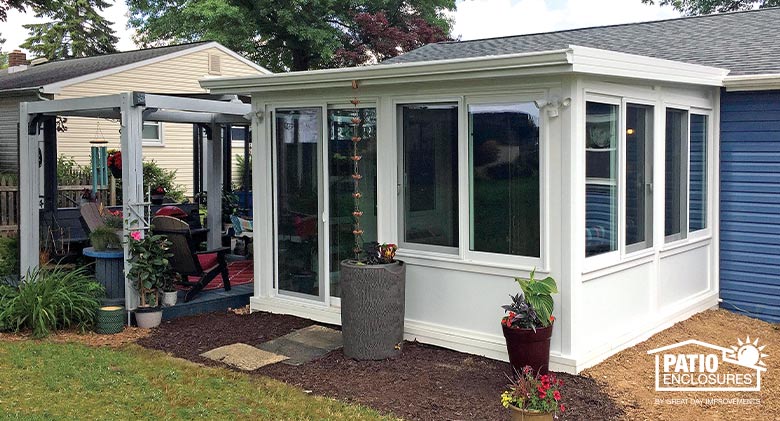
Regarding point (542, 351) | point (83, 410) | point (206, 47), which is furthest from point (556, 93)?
point (206, 47)

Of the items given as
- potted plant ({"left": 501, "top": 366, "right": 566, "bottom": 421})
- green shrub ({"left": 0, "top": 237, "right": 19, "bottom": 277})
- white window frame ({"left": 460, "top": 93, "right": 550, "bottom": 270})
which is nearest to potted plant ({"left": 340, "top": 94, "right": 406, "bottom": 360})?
white window frame ({"left": 460, "top": 93, "right": 550, "bottom": 270})

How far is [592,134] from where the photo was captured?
5.79 meters

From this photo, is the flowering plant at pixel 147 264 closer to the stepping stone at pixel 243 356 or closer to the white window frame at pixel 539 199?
the stepping stone at pixel 243 356

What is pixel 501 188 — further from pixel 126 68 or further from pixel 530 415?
pixel 126 68

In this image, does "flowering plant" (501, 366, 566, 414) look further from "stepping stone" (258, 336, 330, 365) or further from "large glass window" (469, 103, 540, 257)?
"stepping stone" (258, 336, 330, 365)

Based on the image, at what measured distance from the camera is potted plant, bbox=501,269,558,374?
5.34m

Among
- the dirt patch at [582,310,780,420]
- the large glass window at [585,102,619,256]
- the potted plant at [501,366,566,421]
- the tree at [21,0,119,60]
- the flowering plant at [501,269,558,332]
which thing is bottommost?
the dirt patch at [582,310,780,420]

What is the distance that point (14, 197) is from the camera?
1400cm

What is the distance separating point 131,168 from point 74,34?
29608 millimetres

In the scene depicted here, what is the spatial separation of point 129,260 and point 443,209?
3.02 meters

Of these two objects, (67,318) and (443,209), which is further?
(67,318)

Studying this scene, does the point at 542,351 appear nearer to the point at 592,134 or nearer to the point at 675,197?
the point at 592,134

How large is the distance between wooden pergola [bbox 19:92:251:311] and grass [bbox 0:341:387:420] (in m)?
1.27

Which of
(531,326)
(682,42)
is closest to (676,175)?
(531,326)
